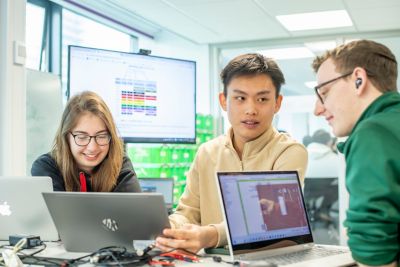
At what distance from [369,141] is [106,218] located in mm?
756

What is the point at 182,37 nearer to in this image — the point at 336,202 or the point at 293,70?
the point at 293,70

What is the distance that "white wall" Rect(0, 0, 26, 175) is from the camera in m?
3.04

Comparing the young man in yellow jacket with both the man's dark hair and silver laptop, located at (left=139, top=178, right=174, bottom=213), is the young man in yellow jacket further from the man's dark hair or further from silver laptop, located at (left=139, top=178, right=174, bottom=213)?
silver laptop, located at (left=139, top=178, right=174, bottom=213)

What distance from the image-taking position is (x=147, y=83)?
3383 mm

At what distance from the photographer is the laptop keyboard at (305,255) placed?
1.45 m

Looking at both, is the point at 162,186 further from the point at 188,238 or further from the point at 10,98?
the point at 188,238

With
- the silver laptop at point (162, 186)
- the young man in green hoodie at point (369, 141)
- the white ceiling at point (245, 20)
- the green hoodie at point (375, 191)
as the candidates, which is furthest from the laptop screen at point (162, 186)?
the green hoodie at point (375, 191)

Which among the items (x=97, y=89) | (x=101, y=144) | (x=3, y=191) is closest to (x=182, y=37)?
(x=97, y=89)

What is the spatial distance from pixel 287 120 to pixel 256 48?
2.98 ft

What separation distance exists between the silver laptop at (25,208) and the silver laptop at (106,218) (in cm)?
23

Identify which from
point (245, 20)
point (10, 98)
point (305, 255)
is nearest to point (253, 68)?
point (305, 255)

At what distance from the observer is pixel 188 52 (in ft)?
19.4

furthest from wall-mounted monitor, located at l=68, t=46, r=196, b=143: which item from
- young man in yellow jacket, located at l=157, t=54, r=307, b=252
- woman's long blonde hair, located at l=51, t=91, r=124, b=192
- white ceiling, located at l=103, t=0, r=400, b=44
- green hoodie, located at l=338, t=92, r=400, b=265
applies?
green hoodie, located at l=338, t=92, r=400, b=265

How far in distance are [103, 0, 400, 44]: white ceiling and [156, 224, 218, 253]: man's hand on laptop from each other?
316 centimetres
